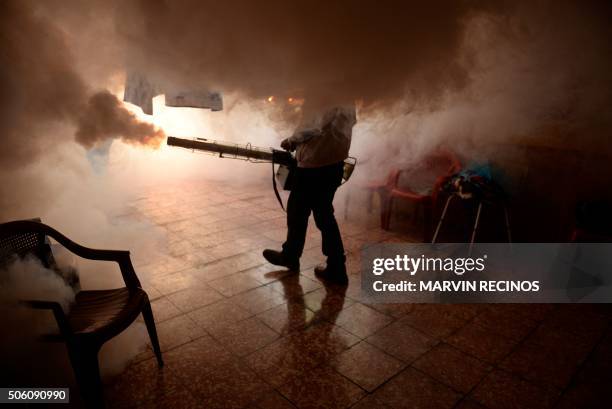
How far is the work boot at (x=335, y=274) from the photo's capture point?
4105mm

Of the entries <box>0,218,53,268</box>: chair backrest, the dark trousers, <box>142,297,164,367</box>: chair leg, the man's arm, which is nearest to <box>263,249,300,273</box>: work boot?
the dark trousers

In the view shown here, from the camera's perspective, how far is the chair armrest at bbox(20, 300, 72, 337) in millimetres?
2039

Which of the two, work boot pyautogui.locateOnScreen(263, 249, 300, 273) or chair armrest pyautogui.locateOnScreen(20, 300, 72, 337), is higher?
chair armrest pyautogui.locateOnScreen(20, 300, 72, 337)

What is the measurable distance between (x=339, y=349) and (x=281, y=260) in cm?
152

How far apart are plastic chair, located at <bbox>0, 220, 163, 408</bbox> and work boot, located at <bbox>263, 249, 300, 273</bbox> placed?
1836 mm

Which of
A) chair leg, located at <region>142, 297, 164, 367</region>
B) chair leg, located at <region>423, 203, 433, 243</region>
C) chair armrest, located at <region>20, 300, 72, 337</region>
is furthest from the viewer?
chair leg, located at <region>423, 203, 433, 243</region>

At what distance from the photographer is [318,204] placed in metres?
3.90

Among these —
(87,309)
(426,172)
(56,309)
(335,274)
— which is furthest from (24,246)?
(426,172)

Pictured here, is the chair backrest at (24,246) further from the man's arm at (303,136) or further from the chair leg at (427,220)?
the chair leg at (427,220)

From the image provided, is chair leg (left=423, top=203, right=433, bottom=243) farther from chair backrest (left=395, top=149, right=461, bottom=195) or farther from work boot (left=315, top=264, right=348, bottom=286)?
work boot (left=315, top=264, right=348, bottom=286)

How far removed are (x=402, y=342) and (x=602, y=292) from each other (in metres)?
2.43

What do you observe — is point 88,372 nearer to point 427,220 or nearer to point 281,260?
point 281,260

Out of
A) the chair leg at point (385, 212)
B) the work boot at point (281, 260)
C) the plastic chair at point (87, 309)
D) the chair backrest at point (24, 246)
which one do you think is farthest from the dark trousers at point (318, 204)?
the chair backrest at point (24, 246)

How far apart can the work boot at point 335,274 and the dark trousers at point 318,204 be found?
0.06m
